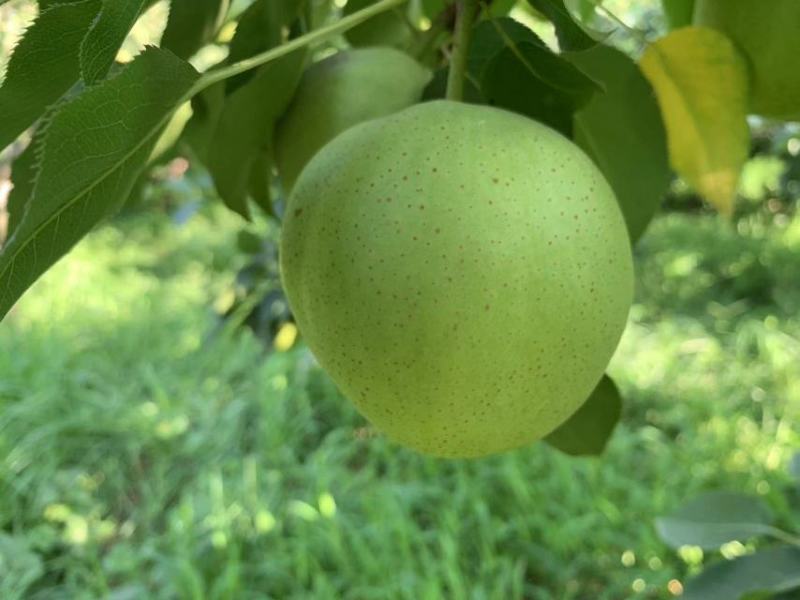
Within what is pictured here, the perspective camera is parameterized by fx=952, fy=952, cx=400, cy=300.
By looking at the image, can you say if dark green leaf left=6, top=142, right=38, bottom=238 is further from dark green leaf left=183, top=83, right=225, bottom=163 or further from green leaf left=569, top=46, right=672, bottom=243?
green leaf left=569, top=46, right=672, bottom=243

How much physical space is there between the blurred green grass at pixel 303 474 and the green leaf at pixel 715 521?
68 centimetres

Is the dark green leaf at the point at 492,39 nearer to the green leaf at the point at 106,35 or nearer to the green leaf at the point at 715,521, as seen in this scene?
the green leaf at the point at 106,35

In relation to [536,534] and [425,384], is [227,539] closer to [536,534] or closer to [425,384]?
[536,534]

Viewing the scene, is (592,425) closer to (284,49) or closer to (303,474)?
(284,49)

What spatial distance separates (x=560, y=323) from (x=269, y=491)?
6.31 feet

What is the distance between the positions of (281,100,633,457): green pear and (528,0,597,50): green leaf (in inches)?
2.0

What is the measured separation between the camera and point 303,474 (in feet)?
7.77

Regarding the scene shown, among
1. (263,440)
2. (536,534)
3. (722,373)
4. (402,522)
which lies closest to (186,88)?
(402,522)

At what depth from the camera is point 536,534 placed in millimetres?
2166

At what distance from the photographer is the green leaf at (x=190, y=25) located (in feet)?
1.91

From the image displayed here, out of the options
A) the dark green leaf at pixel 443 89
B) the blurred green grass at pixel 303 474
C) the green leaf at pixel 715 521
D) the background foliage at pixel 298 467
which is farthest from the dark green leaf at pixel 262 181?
the blurred green grass at pixel 303 474

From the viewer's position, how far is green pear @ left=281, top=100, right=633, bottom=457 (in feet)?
1.40

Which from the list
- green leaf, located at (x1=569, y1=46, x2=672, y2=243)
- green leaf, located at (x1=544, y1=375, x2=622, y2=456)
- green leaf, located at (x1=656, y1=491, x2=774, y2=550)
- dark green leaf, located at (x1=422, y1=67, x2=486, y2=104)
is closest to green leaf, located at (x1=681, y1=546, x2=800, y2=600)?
green leaf, located at (x1=656, y1=491, x2=774, y2=550)

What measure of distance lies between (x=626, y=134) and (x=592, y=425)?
7.7 inches
